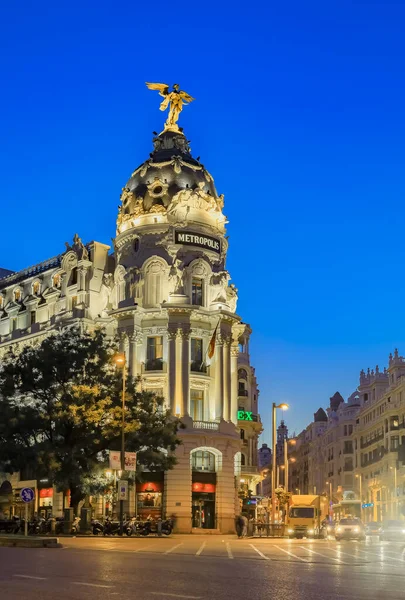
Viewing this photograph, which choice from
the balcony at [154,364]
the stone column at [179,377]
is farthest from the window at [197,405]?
the balcony at [154,364]

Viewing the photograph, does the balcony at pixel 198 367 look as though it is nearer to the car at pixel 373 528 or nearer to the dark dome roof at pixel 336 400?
the car at pixel 373 528

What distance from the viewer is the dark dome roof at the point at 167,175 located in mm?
76875

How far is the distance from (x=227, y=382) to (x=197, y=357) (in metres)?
3.27

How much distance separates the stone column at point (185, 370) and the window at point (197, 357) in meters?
1.58

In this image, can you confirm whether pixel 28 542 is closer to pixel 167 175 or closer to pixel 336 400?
pixel 167 175

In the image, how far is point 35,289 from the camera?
8869 centimetres

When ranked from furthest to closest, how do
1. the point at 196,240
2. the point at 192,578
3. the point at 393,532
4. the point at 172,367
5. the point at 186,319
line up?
the point at 196,240, the point at 186,319, the point at 172,367, the point at 393,532, the point at 192,578

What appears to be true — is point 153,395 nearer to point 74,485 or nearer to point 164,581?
point 74,485

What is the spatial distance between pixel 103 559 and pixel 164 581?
723 centimetres

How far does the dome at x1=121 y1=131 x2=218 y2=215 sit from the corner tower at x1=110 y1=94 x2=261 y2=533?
0.35 ft

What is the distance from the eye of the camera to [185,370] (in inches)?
2830

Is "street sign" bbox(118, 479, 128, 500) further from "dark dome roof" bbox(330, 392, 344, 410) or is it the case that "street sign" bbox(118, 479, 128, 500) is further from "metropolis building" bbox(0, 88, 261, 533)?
"dark dome roof" bbox(330, 392, 344, 410)

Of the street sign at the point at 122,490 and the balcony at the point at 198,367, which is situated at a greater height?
the balcony at the point at 198,367

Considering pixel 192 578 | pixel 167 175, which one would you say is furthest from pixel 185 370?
pixel 192 578
